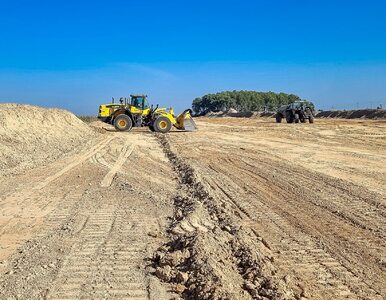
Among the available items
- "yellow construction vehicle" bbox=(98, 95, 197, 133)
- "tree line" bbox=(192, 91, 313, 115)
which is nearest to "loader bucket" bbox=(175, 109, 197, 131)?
"yellow construction vehicle" bbox=(98, 95, 197, 133)

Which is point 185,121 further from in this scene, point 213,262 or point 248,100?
point 248,100

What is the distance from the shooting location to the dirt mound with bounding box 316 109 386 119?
171ft

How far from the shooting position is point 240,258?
5.29 m

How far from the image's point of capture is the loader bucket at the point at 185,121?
28562 millimetres

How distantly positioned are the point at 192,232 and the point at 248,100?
103m

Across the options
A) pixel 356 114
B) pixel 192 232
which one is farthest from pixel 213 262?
pixel 356 114

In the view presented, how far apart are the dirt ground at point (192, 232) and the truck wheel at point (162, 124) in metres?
14.6

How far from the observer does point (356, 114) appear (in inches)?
2235

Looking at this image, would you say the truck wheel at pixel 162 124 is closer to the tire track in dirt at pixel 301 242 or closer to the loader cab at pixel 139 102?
the loader cab at pixel 139 102

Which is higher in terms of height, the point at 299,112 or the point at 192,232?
the point at 192,232

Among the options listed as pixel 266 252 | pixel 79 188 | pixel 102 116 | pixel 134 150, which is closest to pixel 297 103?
pixel 102 116

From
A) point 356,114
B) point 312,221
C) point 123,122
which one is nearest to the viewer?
point 312,221

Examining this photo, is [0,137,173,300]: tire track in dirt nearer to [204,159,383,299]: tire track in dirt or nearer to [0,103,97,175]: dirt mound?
[204,159,383,299]: tire track in dirt

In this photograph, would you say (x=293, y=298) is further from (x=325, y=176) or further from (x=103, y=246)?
(x=325, y=176)
